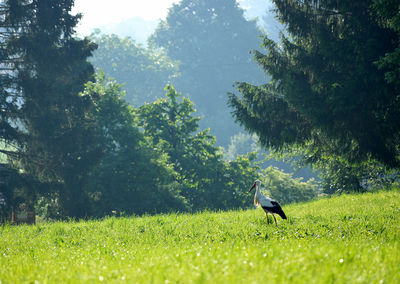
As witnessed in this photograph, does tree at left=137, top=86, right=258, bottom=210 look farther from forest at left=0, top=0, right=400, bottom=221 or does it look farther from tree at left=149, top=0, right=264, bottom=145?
tree at left=149, top=0, right=264, bottom=145

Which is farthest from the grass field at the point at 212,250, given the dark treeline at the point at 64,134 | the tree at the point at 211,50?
the tree at the point at 211,50

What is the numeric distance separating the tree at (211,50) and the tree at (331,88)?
70.5m

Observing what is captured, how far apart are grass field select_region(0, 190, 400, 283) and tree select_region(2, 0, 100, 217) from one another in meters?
9.94

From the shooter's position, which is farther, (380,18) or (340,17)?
(340,17)

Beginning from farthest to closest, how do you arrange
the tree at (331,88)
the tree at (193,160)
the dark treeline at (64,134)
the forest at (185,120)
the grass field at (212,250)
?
the tree at (193,160)
the dark treeline at (64,134)
the forest at (185,120)
the tree at (331,88)
the grass field at (212,250)

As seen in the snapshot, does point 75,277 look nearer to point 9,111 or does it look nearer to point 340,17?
point 340,17

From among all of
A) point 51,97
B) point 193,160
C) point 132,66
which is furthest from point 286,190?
point 132,66

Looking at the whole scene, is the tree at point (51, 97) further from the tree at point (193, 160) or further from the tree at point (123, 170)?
the tree at point (193, 160)

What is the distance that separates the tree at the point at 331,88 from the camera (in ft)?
46.1

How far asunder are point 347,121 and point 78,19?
17.6 metres

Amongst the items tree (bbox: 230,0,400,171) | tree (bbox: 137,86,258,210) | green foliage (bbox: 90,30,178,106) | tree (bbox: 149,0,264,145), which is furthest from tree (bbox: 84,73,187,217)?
tree (bbox: 149,0,264,145)

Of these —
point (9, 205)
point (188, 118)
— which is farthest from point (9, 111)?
point (188, 118)

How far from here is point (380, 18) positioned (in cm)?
1466

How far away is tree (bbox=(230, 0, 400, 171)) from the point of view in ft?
46.1
